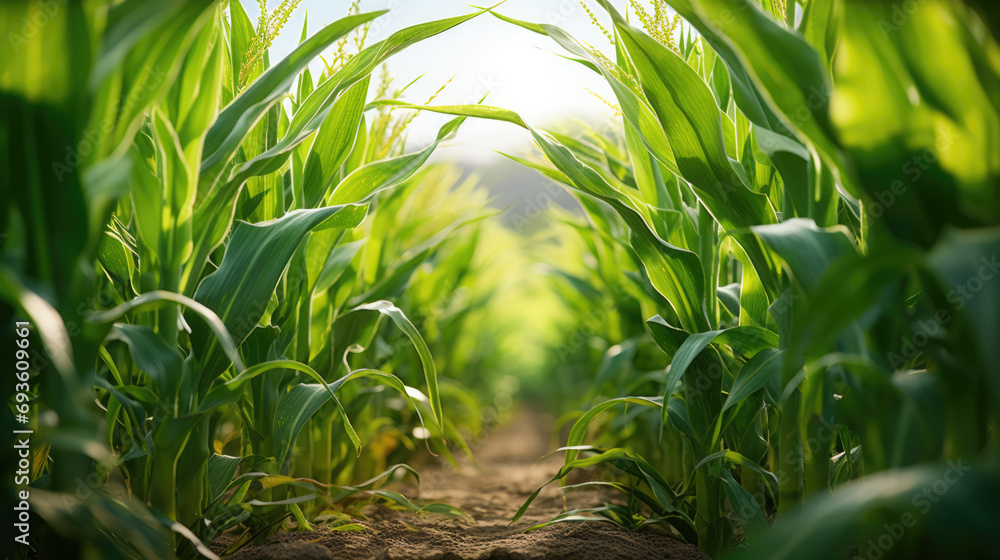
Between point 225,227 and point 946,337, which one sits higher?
point 225,227

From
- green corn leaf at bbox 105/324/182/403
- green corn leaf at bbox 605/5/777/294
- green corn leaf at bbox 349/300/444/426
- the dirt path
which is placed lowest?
the dirt path

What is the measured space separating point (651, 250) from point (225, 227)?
0.69 m

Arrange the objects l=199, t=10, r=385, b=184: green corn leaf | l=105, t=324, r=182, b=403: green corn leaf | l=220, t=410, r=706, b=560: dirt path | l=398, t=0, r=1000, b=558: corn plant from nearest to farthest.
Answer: l=398, t=0, r=1000, b=558: corn plant < l=105, t=324, r=182, b=403: green corn leaf < l=199, t=10, r=385, b=184: green corn leaf < l=220, t=410, r=706, b=560: dirt path

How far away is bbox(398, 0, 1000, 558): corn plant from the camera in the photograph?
0.48 metres

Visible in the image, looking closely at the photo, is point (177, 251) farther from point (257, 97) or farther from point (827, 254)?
point (827, 254)

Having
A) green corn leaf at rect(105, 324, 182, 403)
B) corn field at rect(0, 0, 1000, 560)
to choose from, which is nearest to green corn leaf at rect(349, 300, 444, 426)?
corn field at rect(0, 0, 1000, 560)

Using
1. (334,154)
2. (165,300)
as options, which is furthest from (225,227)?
(334,154)

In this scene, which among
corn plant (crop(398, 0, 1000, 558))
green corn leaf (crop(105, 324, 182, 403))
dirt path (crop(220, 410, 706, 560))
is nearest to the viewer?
corn plant (crop(398, 0, 1000, 558))

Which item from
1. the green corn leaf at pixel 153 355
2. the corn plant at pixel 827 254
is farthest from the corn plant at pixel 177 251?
the corn plant at pixel 827 254

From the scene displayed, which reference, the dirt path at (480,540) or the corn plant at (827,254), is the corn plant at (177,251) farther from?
the corn plant at (827,254)

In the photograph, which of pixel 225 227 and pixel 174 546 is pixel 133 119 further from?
pixel 174 546

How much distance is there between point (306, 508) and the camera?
112 cm

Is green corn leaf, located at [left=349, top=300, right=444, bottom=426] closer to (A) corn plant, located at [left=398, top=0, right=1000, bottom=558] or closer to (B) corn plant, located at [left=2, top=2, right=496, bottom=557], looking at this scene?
(B) corn plant, located at [left=2, top=2, right=496, bottom=557]

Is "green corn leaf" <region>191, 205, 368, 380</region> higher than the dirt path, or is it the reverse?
"green corn leaf" <region>191, 205, 368, 380</region>
